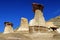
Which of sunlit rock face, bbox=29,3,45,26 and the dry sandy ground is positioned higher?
sunlit rock face, bbox=29,3,45,26

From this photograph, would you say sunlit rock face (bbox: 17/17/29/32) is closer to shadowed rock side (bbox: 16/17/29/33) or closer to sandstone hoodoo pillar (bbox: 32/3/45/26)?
shadowed rock side (bbox: 16/17/29/33)

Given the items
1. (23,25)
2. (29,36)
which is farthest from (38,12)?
(23,25)

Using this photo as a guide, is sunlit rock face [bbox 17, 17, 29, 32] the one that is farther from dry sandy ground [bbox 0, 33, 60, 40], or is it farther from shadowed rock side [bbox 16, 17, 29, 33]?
dry sandy ground [bbox 0, 33, 60, 40]

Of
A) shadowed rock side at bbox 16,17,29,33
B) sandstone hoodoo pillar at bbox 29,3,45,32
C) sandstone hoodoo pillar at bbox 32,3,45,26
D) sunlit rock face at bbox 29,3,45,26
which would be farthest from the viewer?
shadowed rock side at bbox 16,17,29,33

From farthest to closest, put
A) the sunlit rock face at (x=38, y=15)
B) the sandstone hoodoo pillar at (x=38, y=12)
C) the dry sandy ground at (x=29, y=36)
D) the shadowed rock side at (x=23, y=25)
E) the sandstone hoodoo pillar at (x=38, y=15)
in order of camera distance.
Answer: the shadowed rock side at (x=23, y=25), the sandstone hoodoo pillar at (x=38, y=12), the sunlit rock face at (x=38, y=15), the sandstone hoodoo pillar at (x=38, y=15), the dry sandy ground at (x=29, y=36)

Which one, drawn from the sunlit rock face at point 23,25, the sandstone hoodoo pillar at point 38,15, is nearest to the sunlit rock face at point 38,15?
the sandstone hoodoo pillar at point 38,15

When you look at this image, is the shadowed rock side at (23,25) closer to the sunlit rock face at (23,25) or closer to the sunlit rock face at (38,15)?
the sunlit rock face at (23,25)

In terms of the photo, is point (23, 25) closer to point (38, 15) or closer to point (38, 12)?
point (38, 15)

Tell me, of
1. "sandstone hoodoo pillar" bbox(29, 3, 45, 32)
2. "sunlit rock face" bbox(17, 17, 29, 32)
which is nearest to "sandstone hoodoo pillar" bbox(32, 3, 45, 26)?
"sandstone hoodoo pillar" bbox(29, 3, 45, 32)

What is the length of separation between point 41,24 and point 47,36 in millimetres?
9594

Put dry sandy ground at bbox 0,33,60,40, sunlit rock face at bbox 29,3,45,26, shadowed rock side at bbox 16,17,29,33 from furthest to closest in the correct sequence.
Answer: shadowed rock side at bbox 16,17,29,33, sunlit rock face at bbox 29,3,45,26, dry sandy ground at bbox 0,33,60,40

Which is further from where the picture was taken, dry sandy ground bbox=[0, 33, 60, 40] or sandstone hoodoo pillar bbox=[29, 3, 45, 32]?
sandstone hoodoo pillar bbox=[29, 3, 45, 32]

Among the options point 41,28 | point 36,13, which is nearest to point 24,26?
point 36,13

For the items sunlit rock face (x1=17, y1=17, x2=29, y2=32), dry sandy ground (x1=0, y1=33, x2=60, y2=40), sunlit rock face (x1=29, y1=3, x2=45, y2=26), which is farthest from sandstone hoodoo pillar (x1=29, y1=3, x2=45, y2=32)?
sunlit rock face (x1=17, y1=17, x2=29, y2=32)
